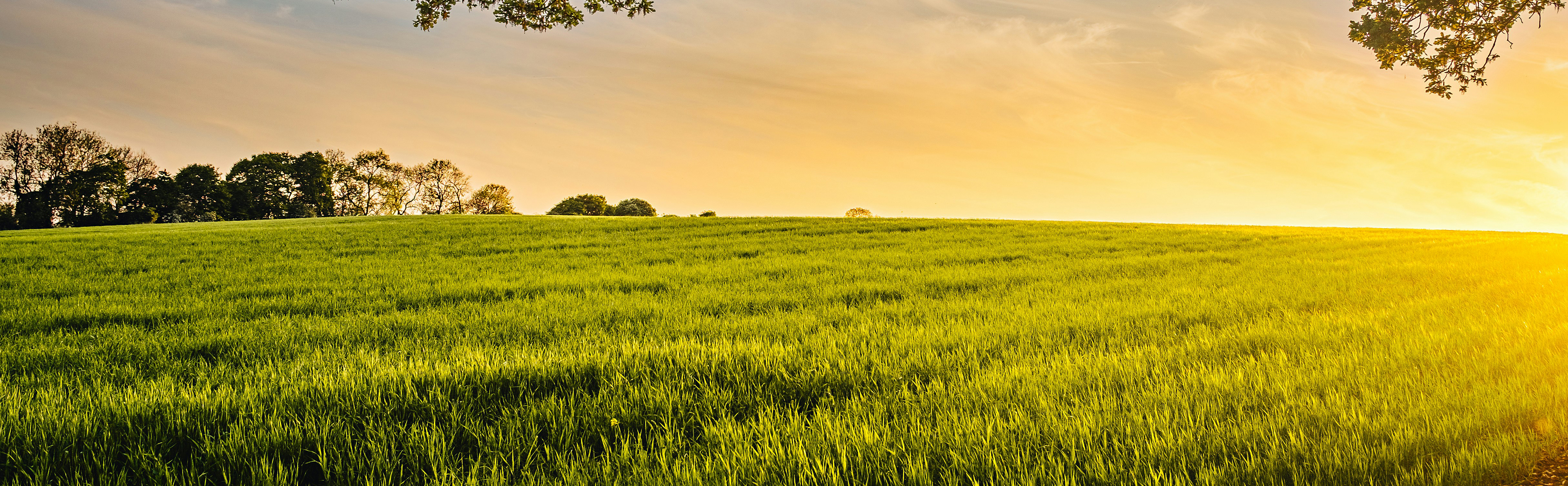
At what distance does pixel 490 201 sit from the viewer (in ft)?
309

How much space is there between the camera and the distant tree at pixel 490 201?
9275 centimetres

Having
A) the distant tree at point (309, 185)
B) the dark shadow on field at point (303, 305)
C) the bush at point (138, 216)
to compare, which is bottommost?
the dark shadow on field at point (303, 305)

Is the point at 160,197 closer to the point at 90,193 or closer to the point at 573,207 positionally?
the point at 90,193

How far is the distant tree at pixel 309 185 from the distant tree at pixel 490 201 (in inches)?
769

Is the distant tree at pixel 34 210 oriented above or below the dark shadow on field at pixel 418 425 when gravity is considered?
above

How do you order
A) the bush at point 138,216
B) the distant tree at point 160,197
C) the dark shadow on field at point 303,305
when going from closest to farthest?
the dark shadow on field at point 303,305, the bush at point 138,216, the distant tree at point 160,197

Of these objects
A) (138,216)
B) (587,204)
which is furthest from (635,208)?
(138,216)

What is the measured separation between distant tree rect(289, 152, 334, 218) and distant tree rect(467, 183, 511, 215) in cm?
1955

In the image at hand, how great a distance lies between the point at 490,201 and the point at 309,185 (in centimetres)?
2395

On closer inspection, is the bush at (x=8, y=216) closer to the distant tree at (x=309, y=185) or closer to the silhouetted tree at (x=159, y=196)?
the silhouetted tree at (x=159, y=196)

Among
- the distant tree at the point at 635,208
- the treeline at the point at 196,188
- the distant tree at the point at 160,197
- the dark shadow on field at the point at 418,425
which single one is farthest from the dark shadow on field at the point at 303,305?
the distant tree at the point at 160,197

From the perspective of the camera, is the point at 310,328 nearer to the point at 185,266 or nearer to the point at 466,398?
the point at 466,398

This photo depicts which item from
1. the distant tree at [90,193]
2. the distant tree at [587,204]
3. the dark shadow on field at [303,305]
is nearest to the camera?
the dark shadow on field at [303,305]

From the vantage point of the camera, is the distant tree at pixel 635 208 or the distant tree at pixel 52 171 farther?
the distant tree at pixel 635 208
